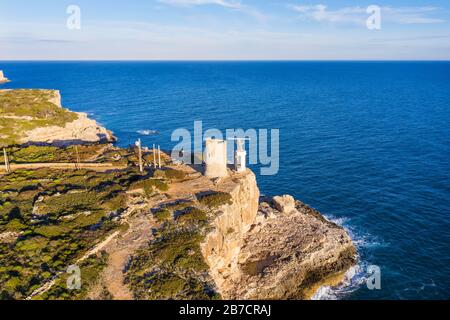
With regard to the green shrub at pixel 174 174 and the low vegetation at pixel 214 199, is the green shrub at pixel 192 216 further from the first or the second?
the green shrub at pixel 174 174

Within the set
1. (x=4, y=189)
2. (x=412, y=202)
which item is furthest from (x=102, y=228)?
(x=412, y=202)

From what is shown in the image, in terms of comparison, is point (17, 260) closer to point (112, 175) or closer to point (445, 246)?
point (112, 175)

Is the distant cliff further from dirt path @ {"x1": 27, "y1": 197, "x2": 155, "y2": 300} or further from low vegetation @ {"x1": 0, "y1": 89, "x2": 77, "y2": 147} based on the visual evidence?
dirt path @ {"x1": 27, "y1": 197, "x2": 155, "y2": 300}

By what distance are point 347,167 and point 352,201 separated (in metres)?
13.1

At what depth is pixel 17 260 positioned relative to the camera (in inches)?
1108

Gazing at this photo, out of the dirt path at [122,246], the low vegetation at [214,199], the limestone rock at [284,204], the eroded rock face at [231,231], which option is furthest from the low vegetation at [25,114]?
the limestone rock at [284,204]

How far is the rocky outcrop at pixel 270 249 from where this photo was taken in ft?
116

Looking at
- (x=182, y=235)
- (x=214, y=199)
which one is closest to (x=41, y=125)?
(x=214, y=199)

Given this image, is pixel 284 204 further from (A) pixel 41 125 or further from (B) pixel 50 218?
(A) pixel 41 125

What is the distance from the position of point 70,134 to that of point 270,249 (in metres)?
58.9

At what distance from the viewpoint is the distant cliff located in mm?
71688

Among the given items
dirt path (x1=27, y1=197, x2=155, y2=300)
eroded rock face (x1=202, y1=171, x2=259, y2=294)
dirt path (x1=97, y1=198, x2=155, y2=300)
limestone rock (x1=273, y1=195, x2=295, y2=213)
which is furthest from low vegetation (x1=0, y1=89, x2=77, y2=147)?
limestone rock (x1=273, y1=195, x2=295, y2=213)

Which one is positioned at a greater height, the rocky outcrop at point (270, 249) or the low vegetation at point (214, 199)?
the low vegetation at point (214, 199)

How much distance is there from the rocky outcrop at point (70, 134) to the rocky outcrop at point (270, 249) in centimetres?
4838
